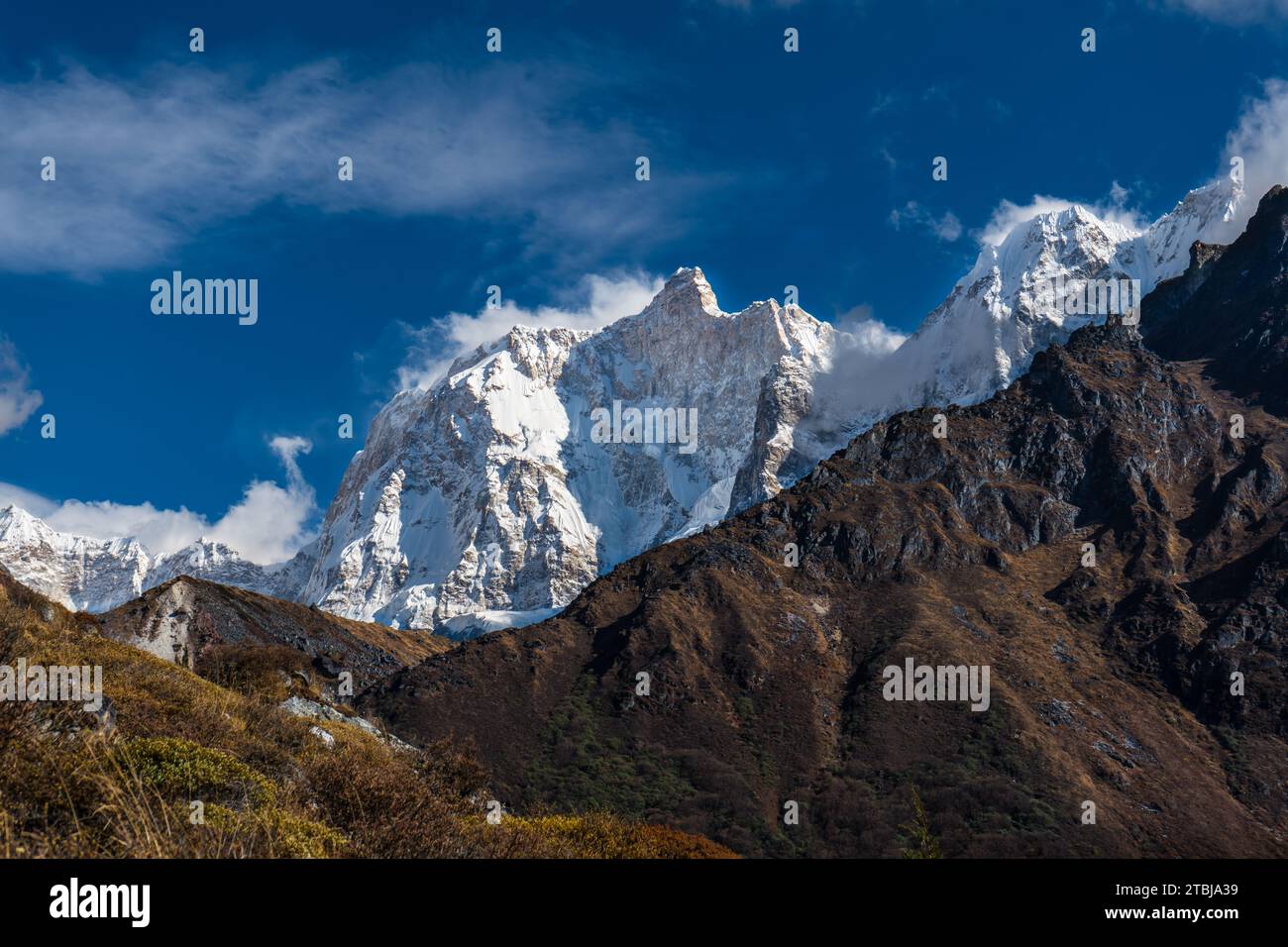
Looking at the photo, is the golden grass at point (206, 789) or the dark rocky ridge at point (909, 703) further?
the dark rocky ridge at point (909, 703)

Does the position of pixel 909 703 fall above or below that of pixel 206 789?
below

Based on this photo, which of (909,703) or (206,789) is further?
(909,703)

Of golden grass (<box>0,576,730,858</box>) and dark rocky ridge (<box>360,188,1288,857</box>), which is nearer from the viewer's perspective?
golden grass (<box>0,576,730,858</box>)

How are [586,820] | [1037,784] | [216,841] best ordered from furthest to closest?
[1037,784] < [586,820] < [216,841]

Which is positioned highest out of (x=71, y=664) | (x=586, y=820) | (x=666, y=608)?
(x=666, y=608)

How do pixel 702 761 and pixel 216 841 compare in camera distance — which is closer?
pixel 216 841
